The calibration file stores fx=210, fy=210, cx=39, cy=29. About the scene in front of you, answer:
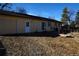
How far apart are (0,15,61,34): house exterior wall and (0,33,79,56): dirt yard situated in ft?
6.21

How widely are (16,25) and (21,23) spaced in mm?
656

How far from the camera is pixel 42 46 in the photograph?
10945 millimetres

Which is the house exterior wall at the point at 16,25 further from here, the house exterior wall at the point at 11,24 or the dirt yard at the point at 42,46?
the dirt yard at the point at 42,46

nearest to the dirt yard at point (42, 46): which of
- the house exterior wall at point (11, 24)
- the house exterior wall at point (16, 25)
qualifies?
the house exterior wall at point (16, 25)

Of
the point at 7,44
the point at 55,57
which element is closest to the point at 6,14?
the point at 7,44

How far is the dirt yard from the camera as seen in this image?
10.4 m

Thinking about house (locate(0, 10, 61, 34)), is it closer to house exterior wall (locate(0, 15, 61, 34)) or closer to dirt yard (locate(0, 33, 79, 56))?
house exterior wall (locate(0, 15, 61, 34))

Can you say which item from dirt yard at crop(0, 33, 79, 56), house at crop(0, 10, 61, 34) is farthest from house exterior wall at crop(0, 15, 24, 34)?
dirt yard at crop(0, 33, 79, 56)

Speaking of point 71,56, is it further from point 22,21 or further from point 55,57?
point 22,21

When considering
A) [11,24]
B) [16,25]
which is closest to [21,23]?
[16,25]

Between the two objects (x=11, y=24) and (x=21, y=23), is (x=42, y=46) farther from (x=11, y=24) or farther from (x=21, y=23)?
(x=21, y=23)

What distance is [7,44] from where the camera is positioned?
422 inches

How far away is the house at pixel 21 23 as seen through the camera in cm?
1365

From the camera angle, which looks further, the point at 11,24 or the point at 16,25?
the point at 16,25
